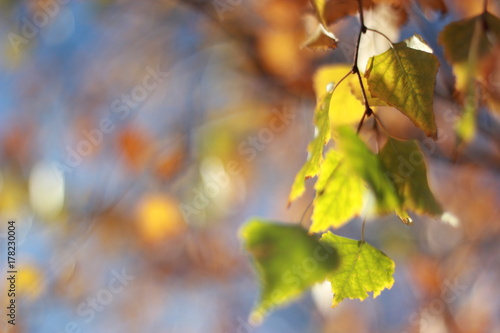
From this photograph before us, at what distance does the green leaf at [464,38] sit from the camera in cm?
58

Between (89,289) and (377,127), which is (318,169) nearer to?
(377,127)

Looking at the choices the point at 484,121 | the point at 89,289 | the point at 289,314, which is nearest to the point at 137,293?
the point at 89,289

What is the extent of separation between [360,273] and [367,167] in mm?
129

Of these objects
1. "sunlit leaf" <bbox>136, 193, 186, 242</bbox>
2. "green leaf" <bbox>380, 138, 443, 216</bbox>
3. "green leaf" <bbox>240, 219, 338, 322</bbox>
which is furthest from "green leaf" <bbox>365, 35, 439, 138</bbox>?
"sunlit leaf" <bbox>136, 193, 186, 242</bbox>

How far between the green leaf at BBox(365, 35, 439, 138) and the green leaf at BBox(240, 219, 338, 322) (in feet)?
0.52

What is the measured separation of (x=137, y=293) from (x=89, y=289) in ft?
3.09

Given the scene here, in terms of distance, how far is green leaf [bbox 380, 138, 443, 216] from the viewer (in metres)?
0.40

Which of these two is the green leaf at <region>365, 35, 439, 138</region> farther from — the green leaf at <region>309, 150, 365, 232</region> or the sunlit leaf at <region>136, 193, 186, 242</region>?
the sunlit leaf at <region>136, 193, 186, 242</region>

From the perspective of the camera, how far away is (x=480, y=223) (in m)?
2.97

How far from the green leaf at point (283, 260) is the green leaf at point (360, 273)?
64 mm

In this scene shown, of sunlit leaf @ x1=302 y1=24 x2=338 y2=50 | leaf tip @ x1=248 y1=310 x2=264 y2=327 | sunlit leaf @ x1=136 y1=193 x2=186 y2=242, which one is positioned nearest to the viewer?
leaf tip @ x1=248 y1=310 x2=264 y2=327

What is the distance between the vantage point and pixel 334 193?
430 mm

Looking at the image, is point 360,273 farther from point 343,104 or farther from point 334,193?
point 343,104

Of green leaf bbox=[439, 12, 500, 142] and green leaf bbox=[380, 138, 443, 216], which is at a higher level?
green leaf bbox=[380, 138, 443, 216]
